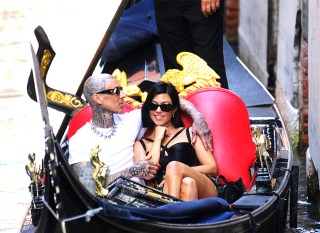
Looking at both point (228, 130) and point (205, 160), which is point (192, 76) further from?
point (205, 160)

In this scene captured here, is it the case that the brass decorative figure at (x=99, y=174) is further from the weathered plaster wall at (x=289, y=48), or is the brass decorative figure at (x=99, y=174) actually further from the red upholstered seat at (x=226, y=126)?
the weathered plaster wall at (x=289, y=48)

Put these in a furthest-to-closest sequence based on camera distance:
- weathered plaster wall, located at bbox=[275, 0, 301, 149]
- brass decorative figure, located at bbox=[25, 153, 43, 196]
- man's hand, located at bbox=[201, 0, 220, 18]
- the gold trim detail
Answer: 1. weathered plaster wall, located at bbox=[275, 0, 301, 149]
2. man's hand, located at bbox=[201, 0, 220, 18]
3. the gold trim detail
4. brass decorative figure, located at bbox=[25, 153, 43, 196]

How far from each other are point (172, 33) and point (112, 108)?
4.30ft

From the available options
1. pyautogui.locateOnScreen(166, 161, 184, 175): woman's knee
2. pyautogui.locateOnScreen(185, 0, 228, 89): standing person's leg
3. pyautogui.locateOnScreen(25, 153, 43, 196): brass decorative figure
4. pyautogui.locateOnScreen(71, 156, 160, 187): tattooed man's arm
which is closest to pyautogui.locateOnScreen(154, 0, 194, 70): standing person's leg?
pyautogui.locateOnScreen(185, 0, 228, 89): standing person's leg

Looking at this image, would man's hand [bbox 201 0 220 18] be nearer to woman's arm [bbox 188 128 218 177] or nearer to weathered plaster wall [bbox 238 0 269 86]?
woman's arm [bbox 188 128 218 177]

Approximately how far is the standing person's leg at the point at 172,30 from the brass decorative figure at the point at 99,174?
6.31 feet

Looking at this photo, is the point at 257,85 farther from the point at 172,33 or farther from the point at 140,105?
the point at 140,105

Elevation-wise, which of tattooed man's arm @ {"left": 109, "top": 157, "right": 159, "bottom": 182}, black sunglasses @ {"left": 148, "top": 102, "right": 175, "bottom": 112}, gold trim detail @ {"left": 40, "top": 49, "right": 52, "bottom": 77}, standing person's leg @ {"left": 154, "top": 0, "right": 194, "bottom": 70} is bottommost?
tattooed man's arm @ {"left": 109, "top": 157, "right": 159, "bottom": 182}

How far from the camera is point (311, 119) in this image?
7.72m

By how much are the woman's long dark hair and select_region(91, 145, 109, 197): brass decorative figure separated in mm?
745

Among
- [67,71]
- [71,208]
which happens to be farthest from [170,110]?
[67,71]

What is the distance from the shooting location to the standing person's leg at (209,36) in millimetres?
7305

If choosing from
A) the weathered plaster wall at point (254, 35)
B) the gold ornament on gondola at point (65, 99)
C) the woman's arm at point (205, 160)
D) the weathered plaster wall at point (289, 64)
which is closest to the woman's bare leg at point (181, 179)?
the woman's arm at point (205, 160)

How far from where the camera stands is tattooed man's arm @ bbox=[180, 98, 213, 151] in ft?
20.9
